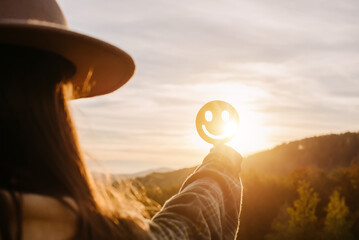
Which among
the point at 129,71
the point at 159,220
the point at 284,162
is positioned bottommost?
the point at 284,162

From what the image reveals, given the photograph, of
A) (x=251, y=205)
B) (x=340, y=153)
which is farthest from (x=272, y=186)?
(x=340, y=153)

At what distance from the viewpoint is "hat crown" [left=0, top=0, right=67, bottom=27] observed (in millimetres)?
1275

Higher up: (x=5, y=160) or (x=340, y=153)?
(x=5, y=160)

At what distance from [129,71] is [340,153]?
2957 inches

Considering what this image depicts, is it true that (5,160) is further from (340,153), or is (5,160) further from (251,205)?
(340,153)

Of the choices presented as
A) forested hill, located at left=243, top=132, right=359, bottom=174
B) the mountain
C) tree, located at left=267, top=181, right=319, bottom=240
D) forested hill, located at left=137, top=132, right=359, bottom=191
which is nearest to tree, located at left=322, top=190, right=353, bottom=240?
tree, located at left=267, top=181, right=319, bottom=240

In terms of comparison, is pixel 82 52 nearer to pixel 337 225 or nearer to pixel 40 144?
pixel 40 144

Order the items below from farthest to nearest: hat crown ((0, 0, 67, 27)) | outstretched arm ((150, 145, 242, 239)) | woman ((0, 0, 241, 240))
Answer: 1. outstretched arm ((150, 145, 242, 239))
2. hat crown ((0, 0, 67, 27))
3. woman ((0, 0, 241, 240))

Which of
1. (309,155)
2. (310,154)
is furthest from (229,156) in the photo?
(310,154)

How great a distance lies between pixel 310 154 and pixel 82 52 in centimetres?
7706

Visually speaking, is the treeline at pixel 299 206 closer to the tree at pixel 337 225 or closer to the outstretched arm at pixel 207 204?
the tree at pixel 337 225

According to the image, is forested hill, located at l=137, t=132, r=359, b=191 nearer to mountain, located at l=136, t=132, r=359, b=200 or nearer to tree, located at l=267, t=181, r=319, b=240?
mountain, located at l=136, t=132, r=359, b=200

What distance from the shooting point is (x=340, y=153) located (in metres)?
72.8

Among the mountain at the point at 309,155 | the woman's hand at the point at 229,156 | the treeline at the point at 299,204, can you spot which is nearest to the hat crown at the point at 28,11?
the woman's hand at the point at 229,156
